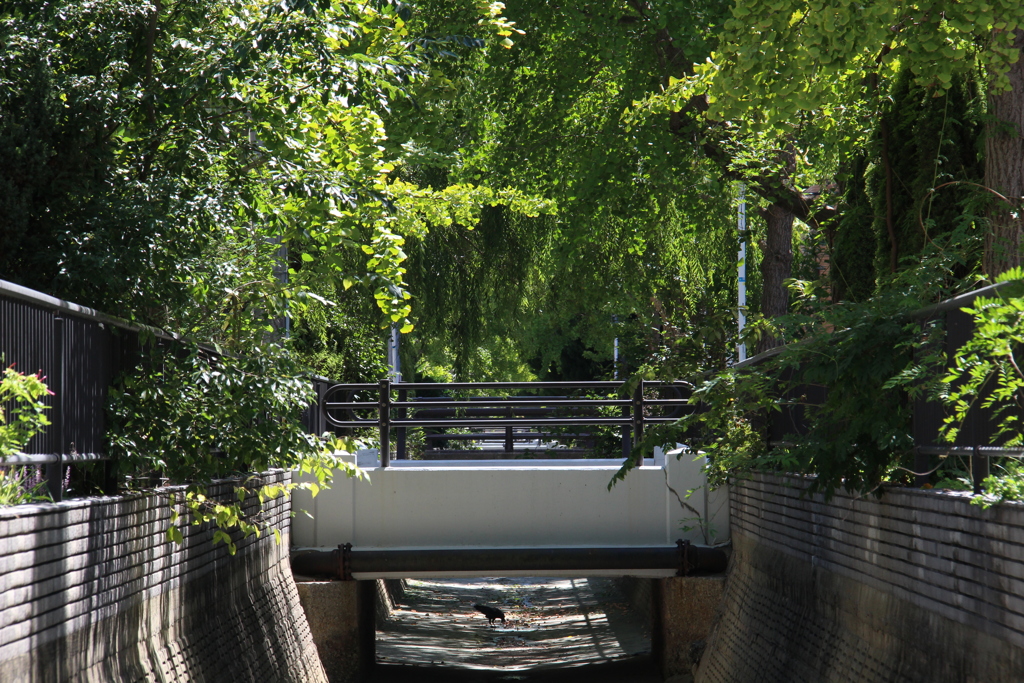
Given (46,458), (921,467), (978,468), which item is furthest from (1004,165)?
(46,458)

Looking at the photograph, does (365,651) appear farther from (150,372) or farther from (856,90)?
(856,90)

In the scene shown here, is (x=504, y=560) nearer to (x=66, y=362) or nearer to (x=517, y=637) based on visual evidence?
(x=517, y=637)

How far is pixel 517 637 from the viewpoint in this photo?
1734 centimetres

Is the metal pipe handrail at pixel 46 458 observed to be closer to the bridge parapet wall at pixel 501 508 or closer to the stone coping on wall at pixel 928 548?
the stone coping on wall at pixel 928 548

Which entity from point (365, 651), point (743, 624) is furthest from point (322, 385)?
point (743, 624)

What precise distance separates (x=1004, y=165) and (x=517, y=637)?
1191cm

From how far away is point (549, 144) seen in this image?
535 inches

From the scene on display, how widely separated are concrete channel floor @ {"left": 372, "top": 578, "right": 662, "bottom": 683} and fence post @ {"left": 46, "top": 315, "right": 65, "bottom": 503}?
26.8ft

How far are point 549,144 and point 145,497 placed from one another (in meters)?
8.13

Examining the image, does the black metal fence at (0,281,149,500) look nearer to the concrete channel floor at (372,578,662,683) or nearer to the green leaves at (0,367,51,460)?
the green leaves at (0,367,51,460)

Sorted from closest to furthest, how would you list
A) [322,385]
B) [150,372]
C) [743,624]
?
[150,372]
[743,624]
[322,385]

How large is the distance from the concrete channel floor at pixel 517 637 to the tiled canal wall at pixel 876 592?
3520 mm

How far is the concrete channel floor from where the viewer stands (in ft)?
45.2

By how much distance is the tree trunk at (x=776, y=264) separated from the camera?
14539mm
